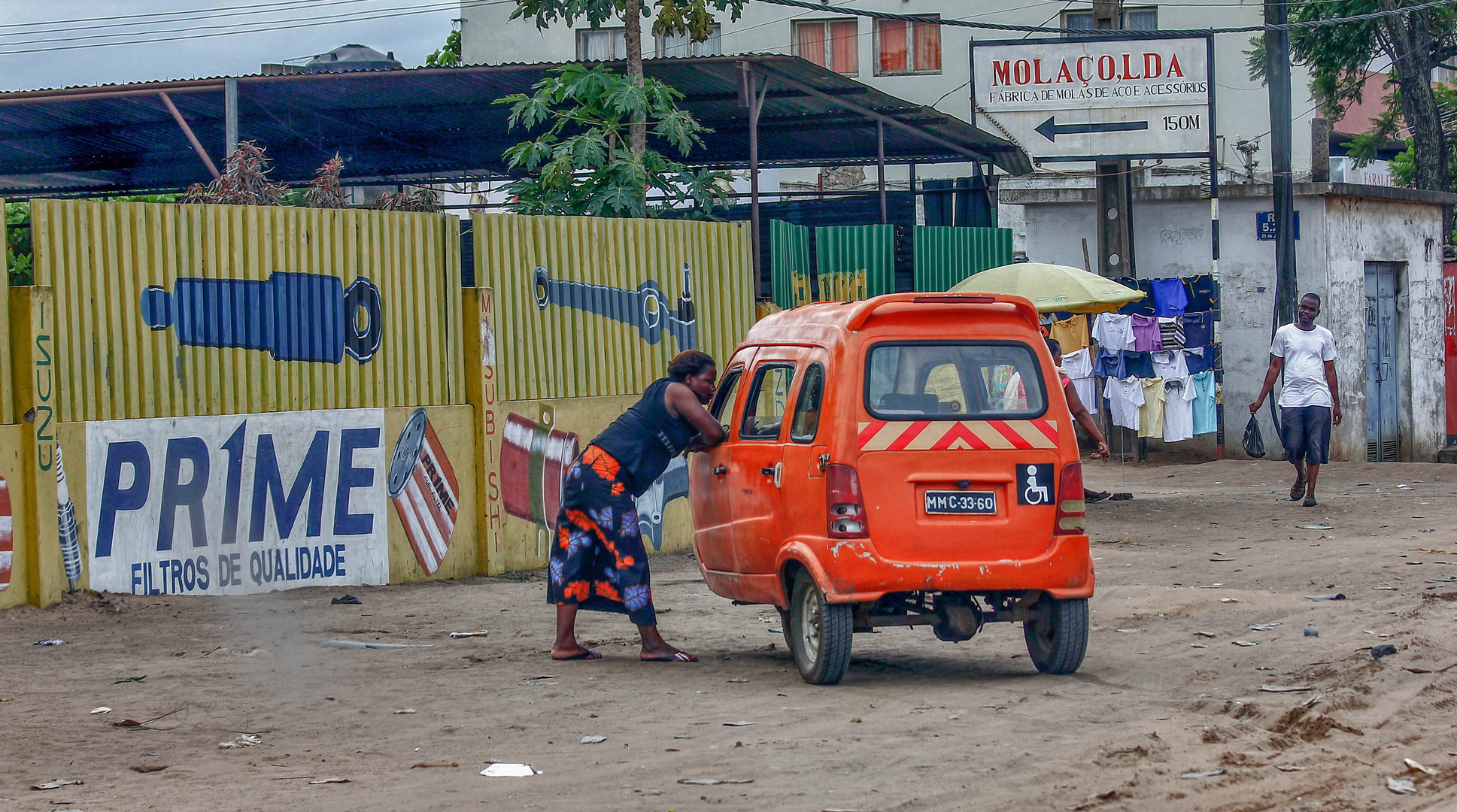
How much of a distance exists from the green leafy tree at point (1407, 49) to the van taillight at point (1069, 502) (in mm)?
21479

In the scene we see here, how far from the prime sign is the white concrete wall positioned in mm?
11448

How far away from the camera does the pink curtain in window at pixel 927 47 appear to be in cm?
3172

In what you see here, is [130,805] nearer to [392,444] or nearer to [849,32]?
[392,444]

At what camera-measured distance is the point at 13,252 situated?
9.71 metres

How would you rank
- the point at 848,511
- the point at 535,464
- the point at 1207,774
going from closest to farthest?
the point at 1207,774 → the point at 848,511 → the point at 535,464

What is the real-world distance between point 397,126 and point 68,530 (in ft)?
28.6

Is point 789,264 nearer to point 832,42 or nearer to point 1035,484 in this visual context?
point 1035,484

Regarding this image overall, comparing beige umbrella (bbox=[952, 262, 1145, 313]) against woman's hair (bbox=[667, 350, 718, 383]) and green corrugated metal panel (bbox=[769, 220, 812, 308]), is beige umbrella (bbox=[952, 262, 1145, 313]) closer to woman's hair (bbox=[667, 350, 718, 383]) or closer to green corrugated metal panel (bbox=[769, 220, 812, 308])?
green corrugated metal panel (bbox=[769, 220, 812, 308])

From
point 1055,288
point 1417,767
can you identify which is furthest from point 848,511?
point 1055,288

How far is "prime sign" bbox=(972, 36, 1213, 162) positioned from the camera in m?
18.8

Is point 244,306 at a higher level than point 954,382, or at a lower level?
higher

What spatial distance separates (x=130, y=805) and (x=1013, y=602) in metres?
3.85

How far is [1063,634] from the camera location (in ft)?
21.5

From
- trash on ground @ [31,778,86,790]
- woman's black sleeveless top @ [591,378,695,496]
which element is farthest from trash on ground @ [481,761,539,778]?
woman's black sleeveless top @ [591,378,695,496]
